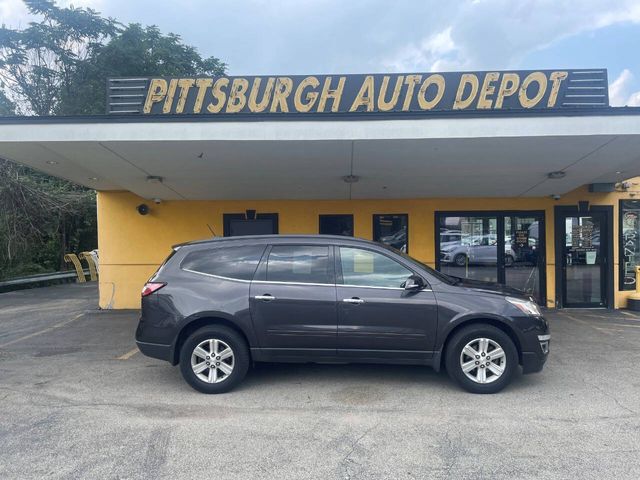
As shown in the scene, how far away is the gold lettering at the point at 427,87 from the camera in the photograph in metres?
7.27

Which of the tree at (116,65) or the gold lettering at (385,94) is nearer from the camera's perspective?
the gold lettering at (385,94)

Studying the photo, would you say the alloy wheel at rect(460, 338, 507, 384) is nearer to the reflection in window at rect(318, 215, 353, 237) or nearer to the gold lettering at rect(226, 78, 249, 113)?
the gold lettering at rect(226, 78, 249, 113)

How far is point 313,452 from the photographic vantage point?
3.62m

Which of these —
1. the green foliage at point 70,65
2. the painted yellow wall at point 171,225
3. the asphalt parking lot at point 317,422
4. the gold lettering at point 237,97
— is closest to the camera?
the asphalt parking lot at point 317,422

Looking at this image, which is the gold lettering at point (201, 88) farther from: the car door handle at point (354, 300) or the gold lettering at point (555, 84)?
the gold lettering at point (555, 84)

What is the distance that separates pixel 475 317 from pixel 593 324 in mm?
5154

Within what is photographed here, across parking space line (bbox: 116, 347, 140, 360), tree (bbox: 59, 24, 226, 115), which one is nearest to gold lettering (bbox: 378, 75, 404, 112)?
parking space line (bbox: 116, 347, 140, 360)

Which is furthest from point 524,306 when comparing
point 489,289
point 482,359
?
point 482,359

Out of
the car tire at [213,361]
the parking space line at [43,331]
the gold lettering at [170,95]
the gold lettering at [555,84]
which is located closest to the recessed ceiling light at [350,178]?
the gold lettering at [170,95]

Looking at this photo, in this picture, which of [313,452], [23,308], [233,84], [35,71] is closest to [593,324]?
[313,452]

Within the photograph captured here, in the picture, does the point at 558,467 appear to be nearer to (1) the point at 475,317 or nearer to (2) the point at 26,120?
(1) the point at 475,317

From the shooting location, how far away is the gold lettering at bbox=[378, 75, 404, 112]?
23.9ft

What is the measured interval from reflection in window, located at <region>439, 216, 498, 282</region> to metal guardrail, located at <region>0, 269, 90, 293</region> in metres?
14.5

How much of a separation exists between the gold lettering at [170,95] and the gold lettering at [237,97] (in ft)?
3.14
